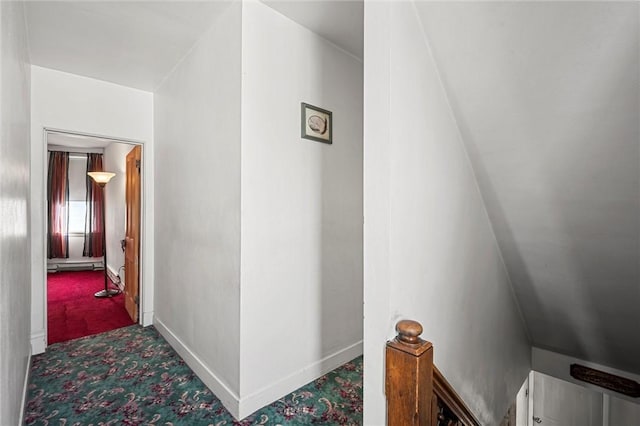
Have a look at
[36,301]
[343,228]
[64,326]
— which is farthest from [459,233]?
[64,326]

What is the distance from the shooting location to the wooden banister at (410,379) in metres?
1.03

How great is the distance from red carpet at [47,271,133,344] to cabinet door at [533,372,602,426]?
5.29 metres

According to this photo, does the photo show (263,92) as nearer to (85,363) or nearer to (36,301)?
(85,363)

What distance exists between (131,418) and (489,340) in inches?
90.5

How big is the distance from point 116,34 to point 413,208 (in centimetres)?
259

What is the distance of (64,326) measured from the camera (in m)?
3.49

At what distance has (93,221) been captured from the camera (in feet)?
21.9

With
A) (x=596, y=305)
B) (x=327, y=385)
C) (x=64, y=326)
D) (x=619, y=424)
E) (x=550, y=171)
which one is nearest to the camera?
(x=550, y=171)

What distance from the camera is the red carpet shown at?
11.1 feet

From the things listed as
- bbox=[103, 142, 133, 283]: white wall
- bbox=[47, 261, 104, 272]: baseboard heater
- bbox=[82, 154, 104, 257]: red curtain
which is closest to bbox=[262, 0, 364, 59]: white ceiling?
bbox=[103, 142, 133, 283]: white wall

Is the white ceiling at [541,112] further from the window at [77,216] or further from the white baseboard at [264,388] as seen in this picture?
the window at [77,216]

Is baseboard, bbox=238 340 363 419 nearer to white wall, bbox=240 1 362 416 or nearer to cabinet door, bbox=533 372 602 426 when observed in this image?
white wall, bbox=240 1 362 416

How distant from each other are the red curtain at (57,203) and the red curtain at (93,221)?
1.19 feet

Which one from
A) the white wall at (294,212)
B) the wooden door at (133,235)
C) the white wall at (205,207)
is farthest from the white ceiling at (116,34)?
the wooden door at (133,235)
